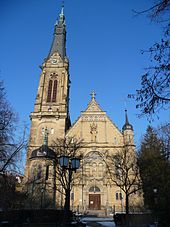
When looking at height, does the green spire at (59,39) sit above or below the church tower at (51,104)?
above

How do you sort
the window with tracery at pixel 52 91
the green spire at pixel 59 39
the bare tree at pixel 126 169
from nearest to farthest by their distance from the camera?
1. the bare tree at pixel 126 169
2. the window with tracery at pixel 52 91
3. the green spire at pixel 59 39

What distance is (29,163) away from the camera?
3991cm

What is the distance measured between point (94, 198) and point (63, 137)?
11797mm

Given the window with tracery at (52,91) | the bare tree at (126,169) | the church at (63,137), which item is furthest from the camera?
the window with tracery at (52,91)

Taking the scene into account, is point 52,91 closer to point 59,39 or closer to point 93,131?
point 93,131

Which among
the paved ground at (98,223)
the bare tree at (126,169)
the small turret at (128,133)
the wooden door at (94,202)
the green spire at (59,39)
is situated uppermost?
the green spire at (59,39)

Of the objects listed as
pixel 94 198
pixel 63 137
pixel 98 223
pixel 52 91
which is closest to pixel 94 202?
pixel 94 198

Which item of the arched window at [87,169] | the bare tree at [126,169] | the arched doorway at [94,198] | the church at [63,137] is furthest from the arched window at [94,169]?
the bare tree at [126,169]

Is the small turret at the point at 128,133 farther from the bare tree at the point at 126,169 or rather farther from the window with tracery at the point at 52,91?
the window with tracery at the point at 52,91

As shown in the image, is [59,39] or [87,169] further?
[59,39]

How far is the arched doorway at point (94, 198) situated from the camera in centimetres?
3817

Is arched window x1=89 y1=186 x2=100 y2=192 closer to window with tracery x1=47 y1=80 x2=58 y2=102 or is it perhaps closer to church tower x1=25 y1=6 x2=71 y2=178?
church tower x1=25 y1=6 x2=71 y2=178

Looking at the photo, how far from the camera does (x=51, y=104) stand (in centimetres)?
4628

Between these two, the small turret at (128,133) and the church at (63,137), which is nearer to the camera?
the church at (63,137)
